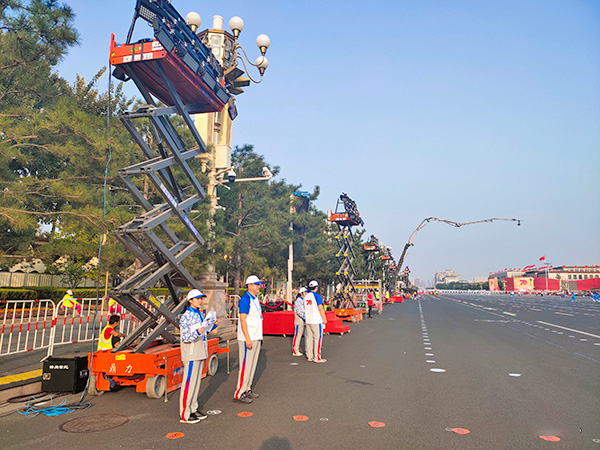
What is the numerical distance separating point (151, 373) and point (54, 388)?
1742mm

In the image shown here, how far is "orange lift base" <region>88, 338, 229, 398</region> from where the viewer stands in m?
6.23

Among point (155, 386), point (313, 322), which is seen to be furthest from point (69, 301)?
point (313, 322)

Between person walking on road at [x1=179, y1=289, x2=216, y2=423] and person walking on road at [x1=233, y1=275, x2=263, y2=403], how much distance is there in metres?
0.78

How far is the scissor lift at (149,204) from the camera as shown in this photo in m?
6.43

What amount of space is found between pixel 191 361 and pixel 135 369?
153 centimetres

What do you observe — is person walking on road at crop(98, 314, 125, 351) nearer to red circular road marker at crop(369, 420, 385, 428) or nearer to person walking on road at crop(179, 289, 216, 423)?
person walking on road at crop(179, 289, 216, 423)

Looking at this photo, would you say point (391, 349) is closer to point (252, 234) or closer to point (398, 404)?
point (398, 404)

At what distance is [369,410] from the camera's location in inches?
227

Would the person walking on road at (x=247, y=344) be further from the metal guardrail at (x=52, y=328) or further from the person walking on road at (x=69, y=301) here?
the person walking on road at (x=69, y=301)

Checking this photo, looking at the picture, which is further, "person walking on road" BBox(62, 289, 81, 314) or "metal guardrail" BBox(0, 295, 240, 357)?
"person walking on road" BBox(62, 289, 81, 314)

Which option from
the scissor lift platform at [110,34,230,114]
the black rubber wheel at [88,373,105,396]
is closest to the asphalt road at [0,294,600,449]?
the black rubber wheel at [88,373,105,396]

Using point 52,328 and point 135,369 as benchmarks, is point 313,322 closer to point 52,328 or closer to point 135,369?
point 135,369

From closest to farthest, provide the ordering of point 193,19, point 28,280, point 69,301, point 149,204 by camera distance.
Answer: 1. point 149,204
2. point 69,301
3. point 193,19
4. point 28,280

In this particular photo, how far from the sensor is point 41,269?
106ft
